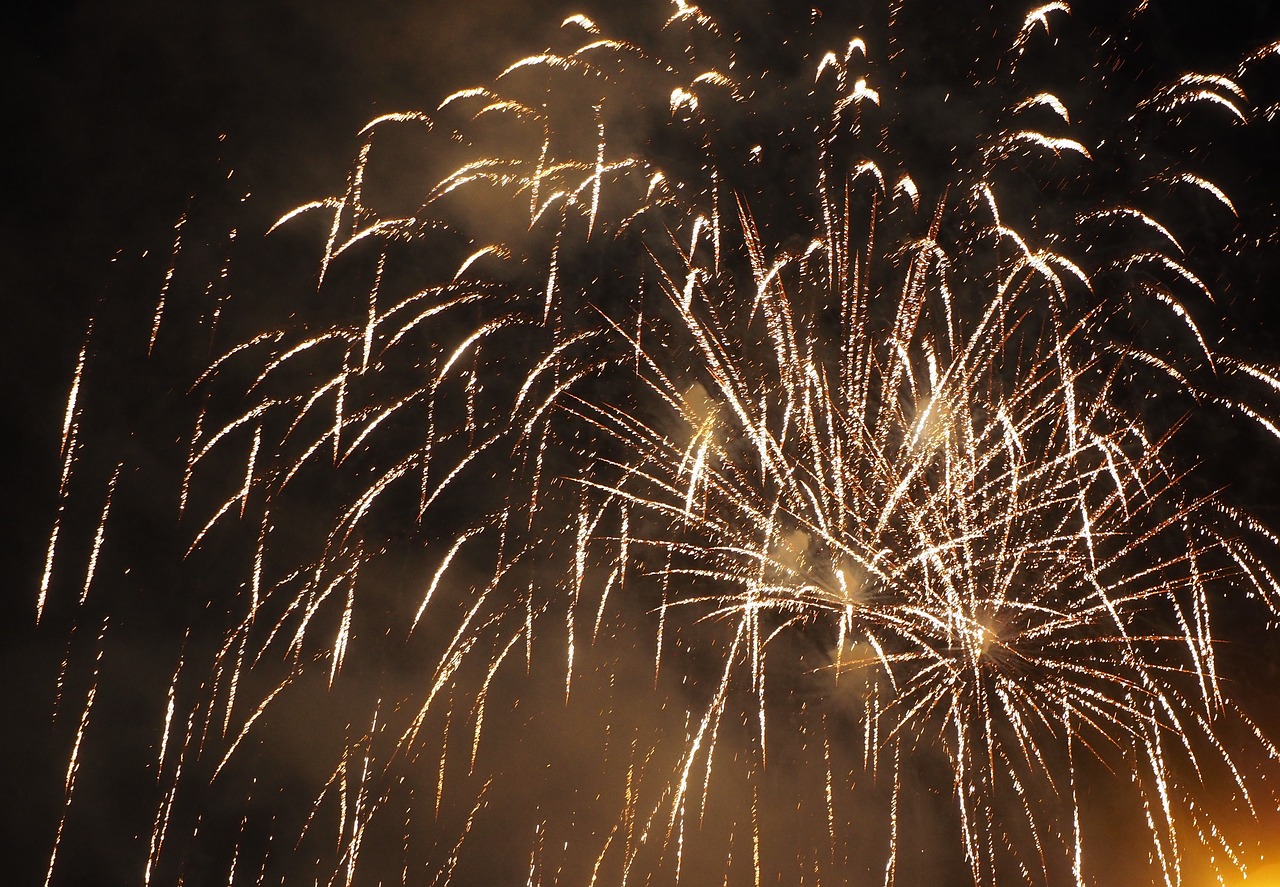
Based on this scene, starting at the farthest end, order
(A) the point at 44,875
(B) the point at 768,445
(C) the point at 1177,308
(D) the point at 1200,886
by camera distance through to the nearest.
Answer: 1. (A) the point at 44,875
2. (D) the point at 1200,886
3. (B) the point at 768,445
4. (C) the point at 1177,308

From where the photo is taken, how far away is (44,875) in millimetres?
40594

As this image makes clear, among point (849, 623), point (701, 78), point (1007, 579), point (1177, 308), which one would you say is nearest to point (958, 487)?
point (1007, 579)

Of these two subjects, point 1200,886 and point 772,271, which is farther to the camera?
point 1200,886

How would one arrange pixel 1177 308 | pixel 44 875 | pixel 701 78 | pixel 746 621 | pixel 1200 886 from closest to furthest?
pixel 1177 308, pixel 701 78, pixel 746 621, pixel 1200 886, pixel 44 875

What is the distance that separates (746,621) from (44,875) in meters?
44.0

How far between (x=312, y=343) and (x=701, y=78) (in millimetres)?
5344

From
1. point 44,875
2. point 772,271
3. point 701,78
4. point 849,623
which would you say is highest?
point 701,78

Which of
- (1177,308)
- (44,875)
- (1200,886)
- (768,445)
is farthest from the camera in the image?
(44,875)

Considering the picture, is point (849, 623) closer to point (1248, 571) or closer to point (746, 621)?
point (746, 621)

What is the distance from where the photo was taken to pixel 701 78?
9.83m

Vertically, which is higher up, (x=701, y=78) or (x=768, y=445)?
(x=701, y=78)

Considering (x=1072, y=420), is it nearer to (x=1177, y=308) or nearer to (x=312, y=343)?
(x=1177, y=308)

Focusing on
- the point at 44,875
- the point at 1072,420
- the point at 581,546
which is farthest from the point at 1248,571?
the point at 44,875

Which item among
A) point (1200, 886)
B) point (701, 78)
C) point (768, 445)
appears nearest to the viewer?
point (701, 78)
